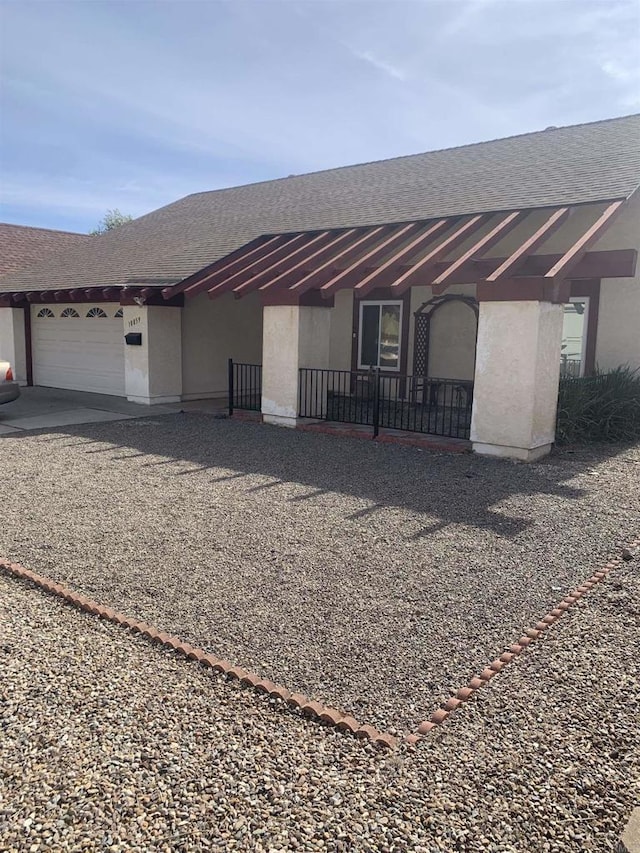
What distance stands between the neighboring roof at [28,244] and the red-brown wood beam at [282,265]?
12.2 metres

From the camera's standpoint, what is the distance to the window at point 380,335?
15.6 metres

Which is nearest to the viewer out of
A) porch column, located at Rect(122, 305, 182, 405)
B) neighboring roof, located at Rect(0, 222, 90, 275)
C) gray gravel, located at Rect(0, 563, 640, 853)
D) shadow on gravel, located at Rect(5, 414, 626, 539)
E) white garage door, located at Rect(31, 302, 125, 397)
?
gray gravel, located at Rect(0, 563, 640, 853)

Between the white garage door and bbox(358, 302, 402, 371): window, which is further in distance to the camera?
the white garage door

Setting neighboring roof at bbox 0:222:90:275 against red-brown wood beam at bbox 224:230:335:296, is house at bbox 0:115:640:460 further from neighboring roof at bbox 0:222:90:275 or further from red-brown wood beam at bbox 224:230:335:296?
neighboring roof at bbox 0:222:90:275

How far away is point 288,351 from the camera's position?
476 inches

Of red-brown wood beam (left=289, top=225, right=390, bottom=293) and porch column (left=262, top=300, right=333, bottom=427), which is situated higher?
red-brown wood beam (left=289, top=225, right=390, bottom=293)

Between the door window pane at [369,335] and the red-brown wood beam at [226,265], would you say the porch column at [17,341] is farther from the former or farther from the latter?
the door window pane at [369,335]

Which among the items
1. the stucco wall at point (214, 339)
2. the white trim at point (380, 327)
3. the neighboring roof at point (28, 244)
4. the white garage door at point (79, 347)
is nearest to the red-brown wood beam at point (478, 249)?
the white trim at point (380, 327)

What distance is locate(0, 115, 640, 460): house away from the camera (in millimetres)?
9430

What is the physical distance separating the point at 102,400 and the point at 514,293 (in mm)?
10665

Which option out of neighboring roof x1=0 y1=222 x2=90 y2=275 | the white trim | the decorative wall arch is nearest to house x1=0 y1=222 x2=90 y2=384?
neighboring roof x1=0 y1=222 x2=90 y2=275

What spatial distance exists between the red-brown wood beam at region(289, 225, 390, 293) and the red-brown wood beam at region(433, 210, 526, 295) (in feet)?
7.53

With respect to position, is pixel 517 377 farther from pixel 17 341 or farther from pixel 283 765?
pixel 17 341

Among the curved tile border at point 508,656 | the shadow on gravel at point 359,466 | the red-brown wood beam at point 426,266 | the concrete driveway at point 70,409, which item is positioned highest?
the red-brown wood beam at point 426,266
